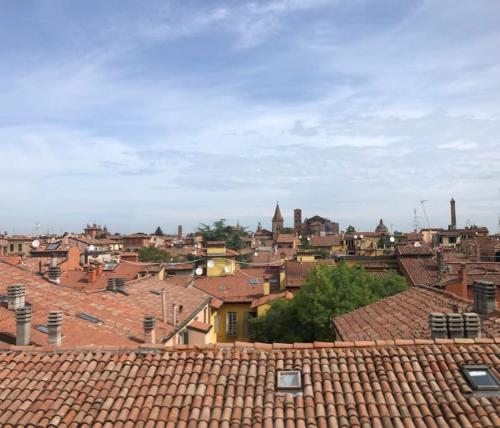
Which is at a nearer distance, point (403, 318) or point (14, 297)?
point (403, 318)

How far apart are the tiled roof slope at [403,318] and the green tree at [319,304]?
5676mm

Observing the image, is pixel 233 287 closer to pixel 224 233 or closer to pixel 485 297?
pixel 485 297

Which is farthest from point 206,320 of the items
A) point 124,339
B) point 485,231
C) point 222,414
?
point 485,231

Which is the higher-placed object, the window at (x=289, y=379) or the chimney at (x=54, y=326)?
the chimney at (x=54, y=326)

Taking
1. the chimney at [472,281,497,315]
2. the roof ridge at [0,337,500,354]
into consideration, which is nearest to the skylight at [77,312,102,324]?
the roof ridge at [0,337,500,354]

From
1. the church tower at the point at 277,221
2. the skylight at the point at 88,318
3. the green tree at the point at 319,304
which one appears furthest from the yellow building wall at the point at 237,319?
the church tower at the point at 277,221

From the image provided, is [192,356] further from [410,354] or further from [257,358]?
[410,354]

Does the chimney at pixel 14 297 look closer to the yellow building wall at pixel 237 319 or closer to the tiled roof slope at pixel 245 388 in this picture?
the tiled roof slope at pixel 245 388

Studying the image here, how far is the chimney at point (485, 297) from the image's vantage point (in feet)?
40.6

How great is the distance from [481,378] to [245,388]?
153 inches

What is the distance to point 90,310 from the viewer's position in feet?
54.0

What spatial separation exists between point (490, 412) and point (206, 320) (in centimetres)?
1929

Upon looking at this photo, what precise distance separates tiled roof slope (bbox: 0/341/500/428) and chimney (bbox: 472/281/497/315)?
3.31m

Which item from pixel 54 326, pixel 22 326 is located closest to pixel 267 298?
pixel 54 326
